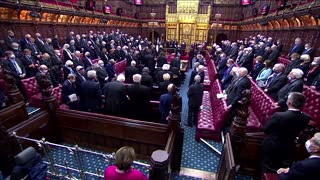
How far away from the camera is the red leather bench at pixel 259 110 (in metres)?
3.94

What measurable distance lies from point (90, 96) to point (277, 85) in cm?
423

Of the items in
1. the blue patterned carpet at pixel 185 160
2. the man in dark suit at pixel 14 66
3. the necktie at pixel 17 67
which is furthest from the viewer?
→ the necktie at pixel 17 67

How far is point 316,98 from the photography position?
381cm

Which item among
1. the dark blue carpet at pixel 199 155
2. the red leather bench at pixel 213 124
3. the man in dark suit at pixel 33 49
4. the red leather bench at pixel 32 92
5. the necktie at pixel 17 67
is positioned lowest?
the dark blue carpet at pixel 199 155

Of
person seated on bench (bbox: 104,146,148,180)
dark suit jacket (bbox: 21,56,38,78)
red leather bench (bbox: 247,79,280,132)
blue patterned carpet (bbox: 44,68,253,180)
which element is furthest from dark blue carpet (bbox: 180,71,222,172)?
dark suit jacket (bbox: 21,56,38,78)

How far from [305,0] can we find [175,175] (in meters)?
10.3

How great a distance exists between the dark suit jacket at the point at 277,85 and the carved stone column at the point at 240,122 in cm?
199

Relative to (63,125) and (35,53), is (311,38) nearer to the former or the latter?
(63,125)

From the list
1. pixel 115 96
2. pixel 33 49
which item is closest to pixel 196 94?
pixel 115 96

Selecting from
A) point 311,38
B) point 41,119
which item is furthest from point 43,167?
point 311,38

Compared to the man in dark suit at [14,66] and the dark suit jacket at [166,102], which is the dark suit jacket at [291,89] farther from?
the man in dark suit at [14,66]

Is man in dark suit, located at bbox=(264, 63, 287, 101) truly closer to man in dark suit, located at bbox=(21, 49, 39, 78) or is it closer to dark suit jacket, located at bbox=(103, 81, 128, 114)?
dark suit jacket, located at bbox=(103, 81, 128, 114)

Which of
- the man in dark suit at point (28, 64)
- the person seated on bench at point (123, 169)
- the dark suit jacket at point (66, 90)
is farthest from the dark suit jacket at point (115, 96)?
the man in dark suit at point (28, 64)

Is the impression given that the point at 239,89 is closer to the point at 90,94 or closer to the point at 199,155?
the point at 199,155
